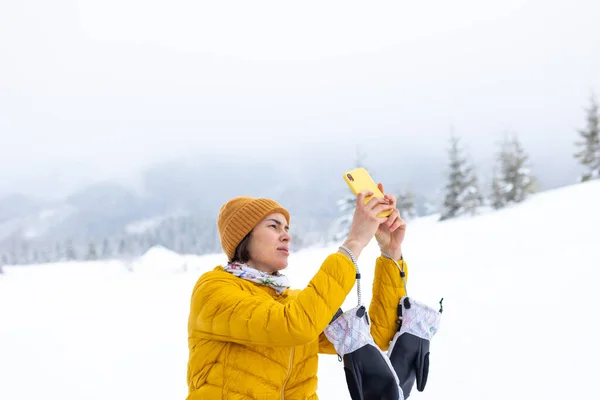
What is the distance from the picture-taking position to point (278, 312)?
6.16 feet

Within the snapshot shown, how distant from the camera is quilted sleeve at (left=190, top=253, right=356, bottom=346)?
186 centimetres

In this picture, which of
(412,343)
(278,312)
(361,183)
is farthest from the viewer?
(412,343)

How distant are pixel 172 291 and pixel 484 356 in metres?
8.59

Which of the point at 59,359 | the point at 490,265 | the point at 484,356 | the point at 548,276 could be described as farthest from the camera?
the point at 490,265

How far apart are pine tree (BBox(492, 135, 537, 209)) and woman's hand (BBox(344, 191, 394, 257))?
3026 cm

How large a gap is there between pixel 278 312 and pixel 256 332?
11 cm

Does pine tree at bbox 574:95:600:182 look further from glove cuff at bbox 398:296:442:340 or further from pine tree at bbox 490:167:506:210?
glove cuff at bbox 398:296:442:340

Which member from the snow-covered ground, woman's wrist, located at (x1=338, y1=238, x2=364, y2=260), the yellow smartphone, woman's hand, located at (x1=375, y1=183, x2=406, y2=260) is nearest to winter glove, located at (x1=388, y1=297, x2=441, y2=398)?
woman's hand, located at (x1=375, y1=183, x2=406, y2=260)

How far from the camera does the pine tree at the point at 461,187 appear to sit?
32.0 metres

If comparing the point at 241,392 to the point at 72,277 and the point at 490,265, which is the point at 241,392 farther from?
the point at 72,277

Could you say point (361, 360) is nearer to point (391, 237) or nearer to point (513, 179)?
point (391, 237)

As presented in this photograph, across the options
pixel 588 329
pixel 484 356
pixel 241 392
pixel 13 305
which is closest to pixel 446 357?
pixel 484 356

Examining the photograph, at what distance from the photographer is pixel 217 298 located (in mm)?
2014

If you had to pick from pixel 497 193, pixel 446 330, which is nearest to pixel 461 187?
pixel 497 193
